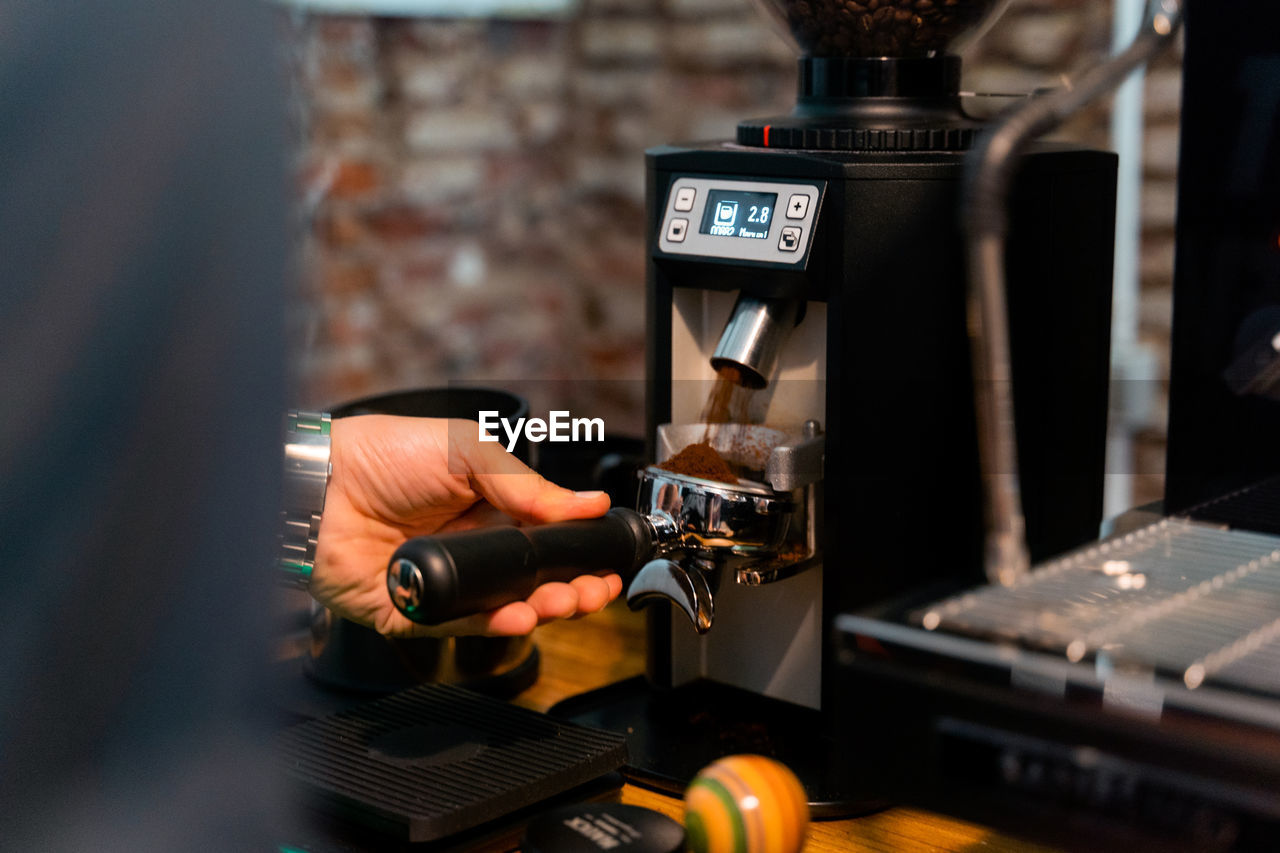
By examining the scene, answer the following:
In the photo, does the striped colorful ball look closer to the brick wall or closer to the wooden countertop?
the wooden countertop

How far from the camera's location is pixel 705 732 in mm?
864

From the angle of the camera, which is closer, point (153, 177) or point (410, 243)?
point (153, 177)

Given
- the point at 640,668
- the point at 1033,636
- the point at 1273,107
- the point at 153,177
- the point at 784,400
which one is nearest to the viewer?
the point at 153,177

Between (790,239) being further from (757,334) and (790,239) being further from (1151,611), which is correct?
(1151,611)

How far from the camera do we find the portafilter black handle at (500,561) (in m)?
0.62

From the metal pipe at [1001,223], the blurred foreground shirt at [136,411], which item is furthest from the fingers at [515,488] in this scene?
the blurred foreground shirt at [136,411]

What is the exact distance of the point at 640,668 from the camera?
0.99 m

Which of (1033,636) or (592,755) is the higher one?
(1033,636)

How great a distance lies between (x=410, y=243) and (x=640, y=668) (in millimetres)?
1138

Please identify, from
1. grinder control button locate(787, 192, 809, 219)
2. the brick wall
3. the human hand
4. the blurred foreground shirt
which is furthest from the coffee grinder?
the brick wall

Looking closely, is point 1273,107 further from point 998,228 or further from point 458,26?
point 458,26

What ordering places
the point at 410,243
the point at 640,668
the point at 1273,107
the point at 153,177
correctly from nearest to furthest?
the point at 153,177 → the point at 1273,107 → the point at 640,668 → the point at 410,243

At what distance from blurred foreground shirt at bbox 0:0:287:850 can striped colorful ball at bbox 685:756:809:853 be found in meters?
0.33

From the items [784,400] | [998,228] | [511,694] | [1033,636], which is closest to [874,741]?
[1033,636]
